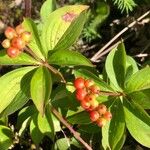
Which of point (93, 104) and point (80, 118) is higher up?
point (93, 104)

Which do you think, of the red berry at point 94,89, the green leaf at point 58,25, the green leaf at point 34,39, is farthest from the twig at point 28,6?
the red berry at point 94,89

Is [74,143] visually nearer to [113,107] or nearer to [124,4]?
[113,107]

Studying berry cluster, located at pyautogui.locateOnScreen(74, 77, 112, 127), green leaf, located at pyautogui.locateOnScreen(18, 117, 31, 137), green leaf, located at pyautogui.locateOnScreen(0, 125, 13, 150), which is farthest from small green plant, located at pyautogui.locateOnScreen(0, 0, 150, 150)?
green leaf, located at pyautogui.locateOnScreen(0, 125, 13, 150)

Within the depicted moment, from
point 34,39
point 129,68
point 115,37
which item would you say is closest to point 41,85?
point 34,39

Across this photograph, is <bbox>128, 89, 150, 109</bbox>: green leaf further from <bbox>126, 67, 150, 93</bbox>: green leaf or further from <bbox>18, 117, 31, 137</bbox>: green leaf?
<bbox>18, 117, 31, 137</bbox>: green leaf

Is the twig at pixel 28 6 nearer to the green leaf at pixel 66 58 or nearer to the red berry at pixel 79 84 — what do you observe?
the green leaf at pixel 66 58

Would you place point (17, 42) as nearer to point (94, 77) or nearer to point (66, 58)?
point (66, 58)
